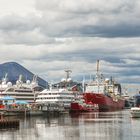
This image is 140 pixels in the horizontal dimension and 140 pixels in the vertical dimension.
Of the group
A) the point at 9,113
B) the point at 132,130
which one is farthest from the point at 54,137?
the point at 9,113

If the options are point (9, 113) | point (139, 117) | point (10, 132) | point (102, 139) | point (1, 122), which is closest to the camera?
point (102, 139)

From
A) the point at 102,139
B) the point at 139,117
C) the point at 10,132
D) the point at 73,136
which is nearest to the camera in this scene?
the point at 102,139

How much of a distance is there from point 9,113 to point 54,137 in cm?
9259

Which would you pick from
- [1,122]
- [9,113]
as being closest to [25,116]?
[9,113]

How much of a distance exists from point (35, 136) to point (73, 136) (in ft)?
24.8

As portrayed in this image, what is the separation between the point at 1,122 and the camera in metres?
129

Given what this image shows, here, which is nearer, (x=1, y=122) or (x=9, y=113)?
(x=1, y=122)

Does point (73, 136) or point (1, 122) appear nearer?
point (73, 136)

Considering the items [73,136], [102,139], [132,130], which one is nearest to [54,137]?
[73,136]

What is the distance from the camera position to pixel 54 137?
105 meters

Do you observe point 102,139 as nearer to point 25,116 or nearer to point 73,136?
point 73,136

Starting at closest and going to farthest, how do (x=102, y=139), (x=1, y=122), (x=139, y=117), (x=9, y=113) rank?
A: (x=102, y=139) < (x=1, y=122) < (x=139, y=117) < (x=9, y=113)

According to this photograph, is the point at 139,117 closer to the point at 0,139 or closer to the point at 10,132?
the point at 10,132

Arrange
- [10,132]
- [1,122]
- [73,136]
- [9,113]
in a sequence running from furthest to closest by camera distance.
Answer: [9,113] → [1,122] → [10,132] → [73,136]
